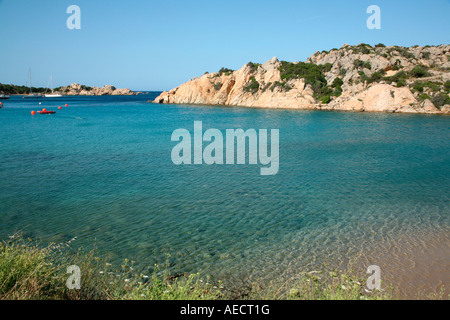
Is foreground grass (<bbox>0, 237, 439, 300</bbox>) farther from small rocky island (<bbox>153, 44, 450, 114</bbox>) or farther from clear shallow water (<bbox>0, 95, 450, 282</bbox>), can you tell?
small rocky island (<bbox>153, 44, 450, 114</bbox>)

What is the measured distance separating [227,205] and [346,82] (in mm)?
58897

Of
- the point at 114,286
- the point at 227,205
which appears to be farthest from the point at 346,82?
the point at 114,286

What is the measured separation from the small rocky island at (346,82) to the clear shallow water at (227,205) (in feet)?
115

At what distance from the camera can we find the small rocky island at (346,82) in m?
52.8

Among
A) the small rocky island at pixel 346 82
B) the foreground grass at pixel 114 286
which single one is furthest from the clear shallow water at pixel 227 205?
the small rocky island at pixel 346 82

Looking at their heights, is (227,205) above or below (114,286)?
above

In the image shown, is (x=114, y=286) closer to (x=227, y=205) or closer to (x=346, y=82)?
(x=227, y=205)

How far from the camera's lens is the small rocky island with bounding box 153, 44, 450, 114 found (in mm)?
52812

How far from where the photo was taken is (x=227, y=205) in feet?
39.8

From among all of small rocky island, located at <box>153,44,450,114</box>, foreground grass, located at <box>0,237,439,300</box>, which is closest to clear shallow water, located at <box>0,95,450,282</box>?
foreground grass, located at <box>0,237,439,300</box>

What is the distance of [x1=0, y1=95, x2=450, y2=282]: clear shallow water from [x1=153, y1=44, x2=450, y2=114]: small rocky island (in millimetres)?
35119

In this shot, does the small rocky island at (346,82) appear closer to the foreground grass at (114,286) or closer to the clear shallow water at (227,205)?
the clear shallow water at (227,205)
